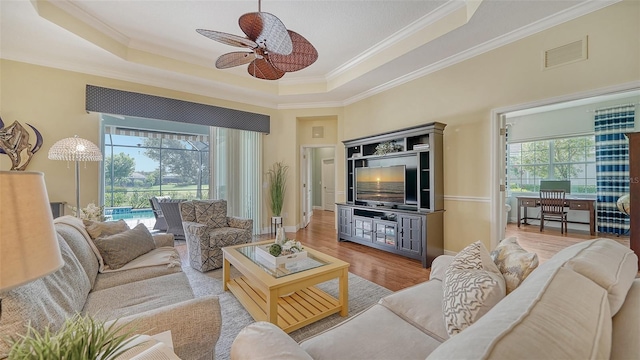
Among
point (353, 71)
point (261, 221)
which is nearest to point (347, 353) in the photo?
point (353, 71)

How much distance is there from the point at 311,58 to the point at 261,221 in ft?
13.1

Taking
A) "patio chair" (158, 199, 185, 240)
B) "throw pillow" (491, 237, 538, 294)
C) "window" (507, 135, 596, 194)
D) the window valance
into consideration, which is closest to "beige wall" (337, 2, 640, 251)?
"throw pillow" (491, 237, 538, 294)

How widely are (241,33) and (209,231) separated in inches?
108

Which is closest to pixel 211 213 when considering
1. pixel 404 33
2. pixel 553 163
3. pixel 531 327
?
pixel 531 327

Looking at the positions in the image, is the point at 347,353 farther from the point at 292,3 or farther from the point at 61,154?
the point at 61,154

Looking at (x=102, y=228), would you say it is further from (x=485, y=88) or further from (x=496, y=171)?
(x=485, y=88)

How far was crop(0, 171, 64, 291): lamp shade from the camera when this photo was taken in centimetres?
55

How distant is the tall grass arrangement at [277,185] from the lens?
5.32 meters

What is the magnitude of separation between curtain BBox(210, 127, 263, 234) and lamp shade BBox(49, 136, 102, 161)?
2.11 m

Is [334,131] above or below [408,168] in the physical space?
above

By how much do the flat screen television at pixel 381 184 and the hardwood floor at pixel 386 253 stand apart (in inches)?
34.7

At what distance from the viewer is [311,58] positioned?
2.12 metres

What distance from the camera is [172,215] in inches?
173

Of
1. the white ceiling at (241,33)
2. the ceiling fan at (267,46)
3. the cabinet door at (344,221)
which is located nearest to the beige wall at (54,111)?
the white ceiling at (241,33)
